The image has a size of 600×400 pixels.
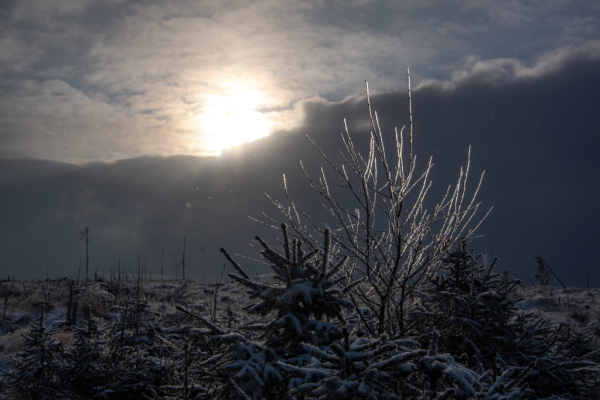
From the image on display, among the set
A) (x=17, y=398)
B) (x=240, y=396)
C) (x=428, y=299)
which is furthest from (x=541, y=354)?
(x=17, y=398)

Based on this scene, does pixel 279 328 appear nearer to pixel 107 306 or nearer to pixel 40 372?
pixel 40 372

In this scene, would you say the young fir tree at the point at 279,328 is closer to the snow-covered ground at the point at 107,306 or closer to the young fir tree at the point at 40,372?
the young fir tree at the point at 40,372

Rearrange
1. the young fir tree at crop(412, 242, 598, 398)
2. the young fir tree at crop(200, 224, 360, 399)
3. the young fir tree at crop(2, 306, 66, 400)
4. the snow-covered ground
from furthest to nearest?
the snow-covered ground → the young fir tree at crop(2, 306, 66, 400) → the young fir tree at crop(412, 242, 598, 398) → the young fir tree at crop(200, 224, 360, 399)

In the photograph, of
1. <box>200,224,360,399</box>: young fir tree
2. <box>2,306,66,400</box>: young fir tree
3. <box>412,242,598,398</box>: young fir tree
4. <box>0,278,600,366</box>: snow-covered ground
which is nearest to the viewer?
<box>200,224,360,399</box>: young fir tree

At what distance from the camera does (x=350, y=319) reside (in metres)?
4.06

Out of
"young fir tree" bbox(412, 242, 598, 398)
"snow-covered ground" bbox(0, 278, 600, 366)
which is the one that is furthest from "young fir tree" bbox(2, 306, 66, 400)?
"young fir tree" bbox(412, 242, 598, 398)

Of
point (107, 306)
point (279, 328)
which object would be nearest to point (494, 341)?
point (279, 328)

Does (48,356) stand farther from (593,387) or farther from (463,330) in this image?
(593,387)

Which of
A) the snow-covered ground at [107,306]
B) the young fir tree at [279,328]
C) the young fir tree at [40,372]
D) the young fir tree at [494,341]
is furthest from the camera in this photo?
the snow-covered ground at [107,306]

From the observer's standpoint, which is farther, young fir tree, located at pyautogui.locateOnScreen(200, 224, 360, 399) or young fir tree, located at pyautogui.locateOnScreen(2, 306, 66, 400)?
young fir tree, located at pyautogui.locateOnScreen(2, 306, 66, 400)

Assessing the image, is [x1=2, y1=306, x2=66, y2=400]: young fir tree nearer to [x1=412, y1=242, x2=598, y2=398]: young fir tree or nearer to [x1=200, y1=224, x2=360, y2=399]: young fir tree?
[x1=200, y1=224, x2=360, y2=399]: young fir tree

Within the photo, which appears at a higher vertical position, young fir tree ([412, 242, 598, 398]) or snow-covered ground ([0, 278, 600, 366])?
young fir tree ([412, 242, 598, 398])

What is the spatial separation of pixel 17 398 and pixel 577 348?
9.15 m

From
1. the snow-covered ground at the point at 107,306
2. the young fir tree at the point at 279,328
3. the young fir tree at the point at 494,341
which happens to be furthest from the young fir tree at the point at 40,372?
the young fir tree at the point at 494,341
